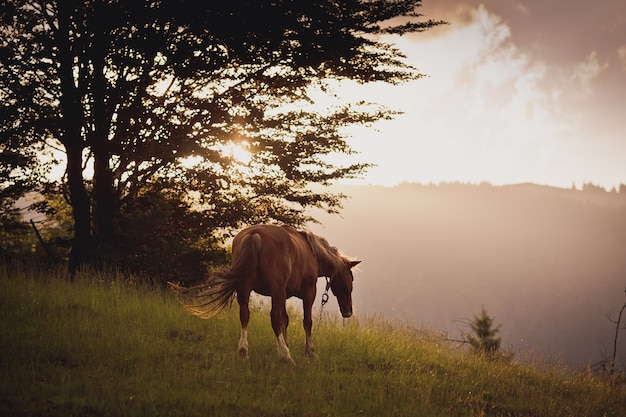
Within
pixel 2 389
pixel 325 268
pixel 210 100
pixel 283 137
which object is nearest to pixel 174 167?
pixel 210 100

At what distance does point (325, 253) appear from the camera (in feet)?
28.6

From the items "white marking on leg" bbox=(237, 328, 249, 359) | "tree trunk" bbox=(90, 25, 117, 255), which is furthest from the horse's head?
"tree trunk" bbox=(90, 25, 117, 255)

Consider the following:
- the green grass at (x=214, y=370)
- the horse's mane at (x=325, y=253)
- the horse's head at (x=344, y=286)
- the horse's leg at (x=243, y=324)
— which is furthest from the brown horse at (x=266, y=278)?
the horse's head at (x=344, y=286)

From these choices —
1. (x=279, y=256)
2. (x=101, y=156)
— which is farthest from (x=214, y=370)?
(x=101, y=156)

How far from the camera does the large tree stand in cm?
1139

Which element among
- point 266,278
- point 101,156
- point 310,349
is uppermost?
point 101,156

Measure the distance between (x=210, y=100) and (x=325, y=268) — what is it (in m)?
5.97

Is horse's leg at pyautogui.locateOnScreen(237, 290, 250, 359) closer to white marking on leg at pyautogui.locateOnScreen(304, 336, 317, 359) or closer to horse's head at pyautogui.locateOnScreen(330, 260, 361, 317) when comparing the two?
white marking on leg at pyautogui.locateOnScreen(304, 336, 317, 359)

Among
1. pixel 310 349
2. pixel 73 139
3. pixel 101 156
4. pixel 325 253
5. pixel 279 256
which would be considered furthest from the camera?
pixel 101 156

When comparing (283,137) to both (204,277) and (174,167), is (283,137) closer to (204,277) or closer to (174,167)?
Answer: (174,167)

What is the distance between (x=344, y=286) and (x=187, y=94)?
265 inches

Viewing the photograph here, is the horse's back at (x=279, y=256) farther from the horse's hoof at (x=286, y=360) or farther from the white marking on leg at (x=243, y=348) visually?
the horse's hoof at (x=286, y=360)

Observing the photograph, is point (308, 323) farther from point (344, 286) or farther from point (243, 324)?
point (344, 286)

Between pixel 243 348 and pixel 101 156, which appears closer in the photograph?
pixel 243 348
